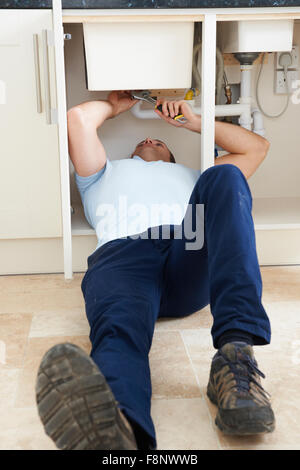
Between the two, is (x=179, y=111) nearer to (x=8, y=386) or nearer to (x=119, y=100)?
(x=119, y=100)

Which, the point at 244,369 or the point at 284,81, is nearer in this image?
the point at 244,369

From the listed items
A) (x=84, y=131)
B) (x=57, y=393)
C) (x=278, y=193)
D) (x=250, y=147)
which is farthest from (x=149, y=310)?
(x=278, y=193)

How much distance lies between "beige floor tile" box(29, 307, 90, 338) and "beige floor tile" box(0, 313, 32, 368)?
0.08 ft

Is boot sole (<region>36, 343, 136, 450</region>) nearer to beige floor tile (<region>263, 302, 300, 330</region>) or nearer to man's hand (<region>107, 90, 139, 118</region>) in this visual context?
beige floor tile (<region>263, 302, 300, 330</region>)

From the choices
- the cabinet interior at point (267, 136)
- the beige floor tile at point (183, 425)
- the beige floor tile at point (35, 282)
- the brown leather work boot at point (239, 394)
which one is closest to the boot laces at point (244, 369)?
the brown leather work boot at point (239, 394)

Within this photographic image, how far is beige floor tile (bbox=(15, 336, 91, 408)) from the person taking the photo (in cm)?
117

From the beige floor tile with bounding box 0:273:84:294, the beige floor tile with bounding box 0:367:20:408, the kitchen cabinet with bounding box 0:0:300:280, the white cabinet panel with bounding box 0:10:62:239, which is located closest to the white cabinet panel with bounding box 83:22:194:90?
the kitchen cabinet with bounding box 0:0:300:280

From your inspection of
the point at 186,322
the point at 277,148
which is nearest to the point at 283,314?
the point at 186,322

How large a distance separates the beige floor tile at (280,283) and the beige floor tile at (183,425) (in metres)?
0.70

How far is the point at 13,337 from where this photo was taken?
1485 mm

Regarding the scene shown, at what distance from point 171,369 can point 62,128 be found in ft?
2.99

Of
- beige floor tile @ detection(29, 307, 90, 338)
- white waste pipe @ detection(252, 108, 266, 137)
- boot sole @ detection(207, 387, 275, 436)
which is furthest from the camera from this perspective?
white waste pipe @ detection(252, 108, 266, 137)

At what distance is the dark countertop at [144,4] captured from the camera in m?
1.76

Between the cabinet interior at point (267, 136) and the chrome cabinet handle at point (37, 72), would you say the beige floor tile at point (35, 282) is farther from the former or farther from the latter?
the chrome cabinet handle at point (37, 72)
